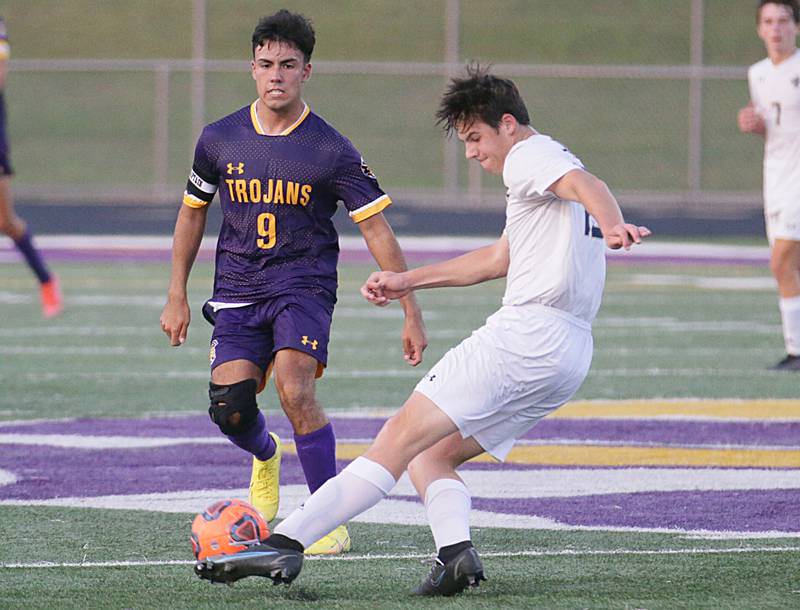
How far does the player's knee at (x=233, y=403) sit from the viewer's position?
20.1ft

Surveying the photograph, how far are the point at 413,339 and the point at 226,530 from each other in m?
1.02

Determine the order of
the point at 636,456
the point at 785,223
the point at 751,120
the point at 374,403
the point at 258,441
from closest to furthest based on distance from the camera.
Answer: the point at 258,441 → the point at 636,456 → the point at 374,403 → the point at 751,120 → the point at 785,223

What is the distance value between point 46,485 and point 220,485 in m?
0.73

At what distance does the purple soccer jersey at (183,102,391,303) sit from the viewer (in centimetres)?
630

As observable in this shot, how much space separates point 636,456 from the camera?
8.07 meters

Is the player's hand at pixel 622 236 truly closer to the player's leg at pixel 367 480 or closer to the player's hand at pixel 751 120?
the player's leg at pixel 367 480

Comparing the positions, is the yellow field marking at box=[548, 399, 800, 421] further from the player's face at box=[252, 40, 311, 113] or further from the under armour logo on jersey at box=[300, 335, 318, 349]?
the player's face at box=[252, 40, 311, 113]

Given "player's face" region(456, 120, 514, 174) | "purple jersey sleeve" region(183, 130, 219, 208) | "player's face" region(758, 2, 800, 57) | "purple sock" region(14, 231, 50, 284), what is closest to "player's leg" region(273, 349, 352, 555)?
"purple jersey sleeve" region(183, 130, 219, 208)

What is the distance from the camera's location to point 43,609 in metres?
5.00

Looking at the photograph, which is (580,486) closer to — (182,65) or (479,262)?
(479,262)

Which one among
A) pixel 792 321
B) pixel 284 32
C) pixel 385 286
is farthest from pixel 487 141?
pixel 792 321

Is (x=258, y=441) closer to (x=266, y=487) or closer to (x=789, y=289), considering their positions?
(x=266, y=487)

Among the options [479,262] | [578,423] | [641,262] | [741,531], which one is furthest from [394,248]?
[641,262]

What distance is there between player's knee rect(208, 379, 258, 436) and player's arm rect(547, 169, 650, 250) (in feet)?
4.97
